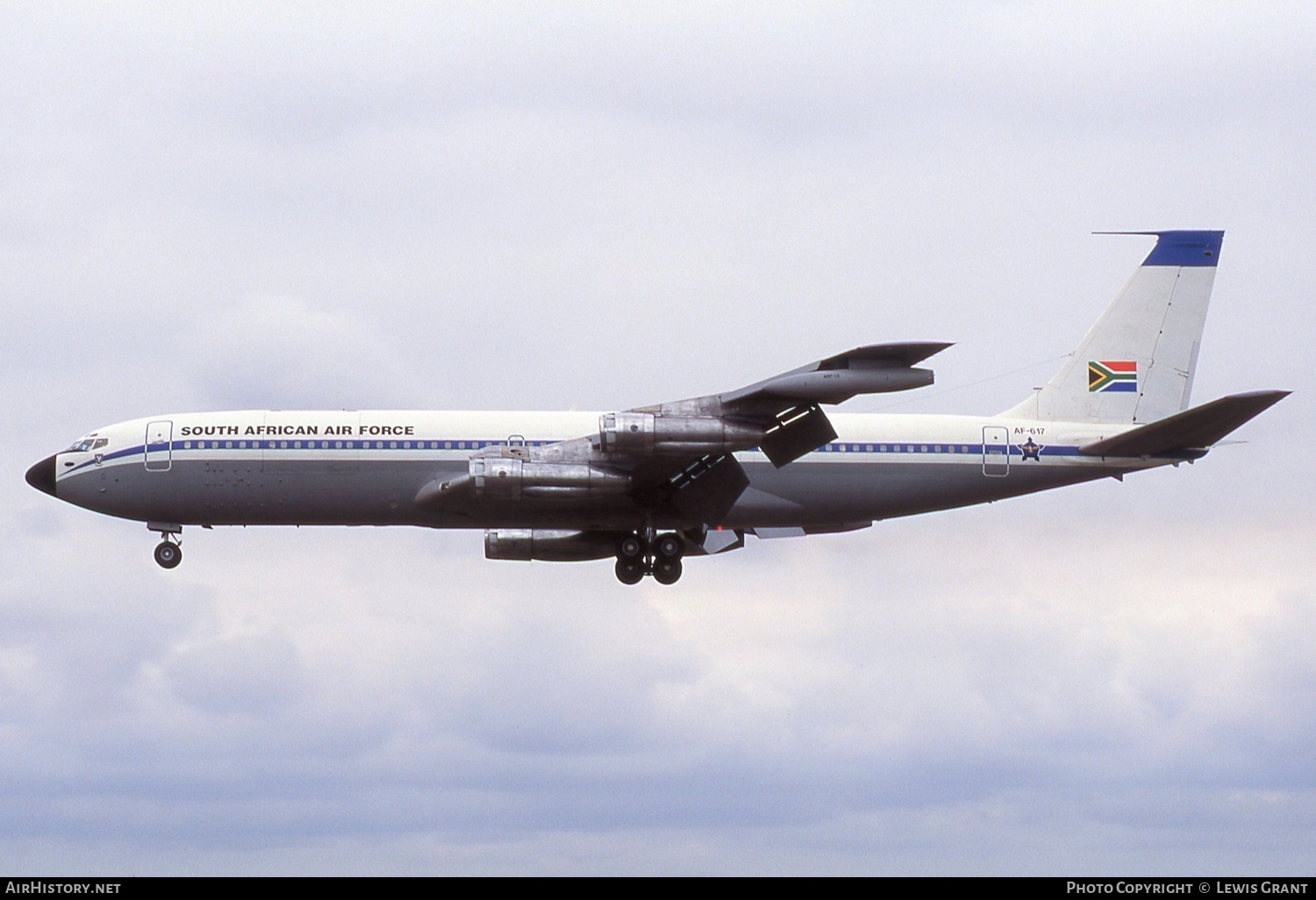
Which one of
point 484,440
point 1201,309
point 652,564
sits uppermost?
point 1201,309

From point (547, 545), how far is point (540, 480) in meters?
6.99

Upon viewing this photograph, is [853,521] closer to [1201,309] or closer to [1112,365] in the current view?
[1112,365]

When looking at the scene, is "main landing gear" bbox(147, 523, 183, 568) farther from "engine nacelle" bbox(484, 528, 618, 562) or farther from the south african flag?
the south african flag

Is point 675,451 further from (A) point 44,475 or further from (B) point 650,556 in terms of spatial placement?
(A) point 44,475

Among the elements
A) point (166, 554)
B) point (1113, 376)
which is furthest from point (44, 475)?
point (1113, 376)

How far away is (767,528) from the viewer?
5256cm

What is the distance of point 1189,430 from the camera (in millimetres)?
50094

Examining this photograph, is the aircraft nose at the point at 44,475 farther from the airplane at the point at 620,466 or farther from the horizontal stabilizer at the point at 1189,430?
the horizontal stabilizer at the point at 1189,430

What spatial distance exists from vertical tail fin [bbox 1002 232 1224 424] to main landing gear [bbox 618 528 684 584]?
1198cm

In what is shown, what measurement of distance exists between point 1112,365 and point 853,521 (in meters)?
10.1
